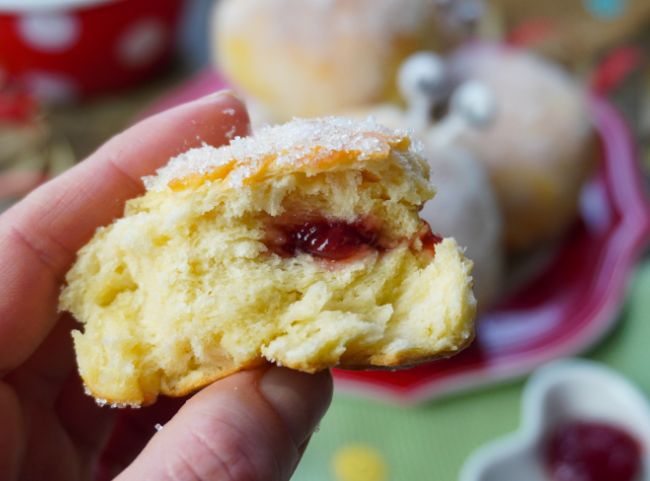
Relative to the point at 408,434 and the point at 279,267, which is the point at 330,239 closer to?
the point at 279,267

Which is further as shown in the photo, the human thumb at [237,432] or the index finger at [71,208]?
the index finger at [71,208]

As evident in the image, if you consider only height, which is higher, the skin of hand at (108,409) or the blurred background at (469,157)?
the skin of hand at (108,409)

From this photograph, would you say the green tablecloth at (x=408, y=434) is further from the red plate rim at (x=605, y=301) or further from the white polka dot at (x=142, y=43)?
the white polka dot at (x=142, y=43)

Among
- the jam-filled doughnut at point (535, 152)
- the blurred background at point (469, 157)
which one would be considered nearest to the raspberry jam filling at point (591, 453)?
the blurred background at point (469, 157)

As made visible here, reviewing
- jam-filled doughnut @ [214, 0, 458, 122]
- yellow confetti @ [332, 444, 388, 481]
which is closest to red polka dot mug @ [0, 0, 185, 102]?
jam-filled doughnut @ [214, 0, 458, 122]

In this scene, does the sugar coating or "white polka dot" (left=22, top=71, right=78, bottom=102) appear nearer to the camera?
the sugar coating

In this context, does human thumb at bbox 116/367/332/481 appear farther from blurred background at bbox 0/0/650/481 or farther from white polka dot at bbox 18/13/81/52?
white polka dot at bbox 18/13/81/52

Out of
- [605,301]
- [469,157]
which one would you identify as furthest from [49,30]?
[605,301]
